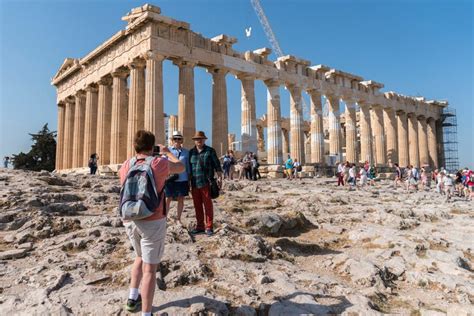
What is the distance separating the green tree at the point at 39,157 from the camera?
144 feet

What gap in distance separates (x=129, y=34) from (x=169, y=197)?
1996 cm

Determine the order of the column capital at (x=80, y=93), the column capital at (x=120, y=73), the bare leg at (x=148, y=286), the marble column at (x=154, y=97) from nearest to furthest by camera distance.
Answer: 1. the bare leg at (x=148, y=286)
2. the marble column at (x=154, y=97)
3. the column capital at (x=120, y=73)
4. the column capital at (x=80, y=93)

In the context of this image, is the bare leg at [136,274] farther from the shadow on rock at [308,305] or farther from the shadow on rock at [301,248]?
the shadow on rock at [301,248]

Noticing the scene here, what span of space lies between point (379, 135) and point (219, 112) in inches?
794

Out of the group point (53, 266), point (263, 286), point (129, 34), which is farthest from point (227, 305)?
point (129, 34)

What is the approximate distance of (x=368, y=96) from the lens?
121 feet

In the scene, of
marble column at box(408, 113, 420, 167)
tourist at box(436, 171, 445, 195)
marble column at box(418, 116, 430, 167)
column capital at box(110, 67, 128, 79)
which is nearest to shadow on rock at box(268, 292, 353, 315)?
tourist at box(436, 171, 445, 195)

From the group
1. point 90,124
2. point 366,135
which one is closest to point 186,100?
point 90,124

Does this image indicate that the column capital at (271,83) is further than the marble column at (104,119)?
Yes

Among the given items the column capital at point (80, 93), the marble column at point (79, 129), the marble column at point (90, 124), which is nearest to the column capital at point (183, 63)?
the marble column at point (90, 124)

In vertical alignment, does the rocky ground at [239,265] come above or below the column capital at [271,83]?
below

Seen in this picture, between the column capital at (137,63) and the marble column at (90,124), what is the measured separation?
6.76 m

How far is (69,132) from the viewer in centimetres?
A: 3325

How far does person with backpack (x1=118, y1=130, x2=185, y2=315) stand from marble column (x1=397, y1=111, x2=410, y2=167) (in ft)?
129
